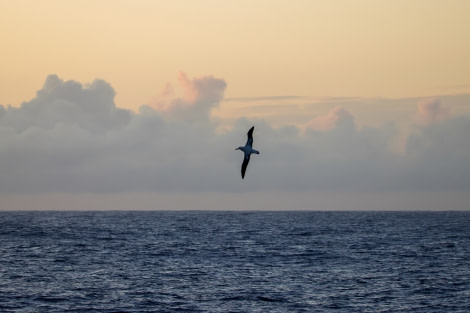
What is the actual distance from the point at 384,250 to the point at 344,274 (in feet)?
87.3

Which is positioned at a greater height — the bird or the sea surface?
the bird

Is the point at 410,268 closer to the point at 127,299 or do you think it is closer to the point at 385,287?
the point at 385,287

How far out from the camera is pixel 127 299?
50938 millimetres

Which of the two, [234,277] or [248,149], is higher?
[248,149]

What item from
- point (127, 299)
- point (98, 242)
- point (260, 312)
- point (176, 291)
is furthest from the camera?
point (98, 242)

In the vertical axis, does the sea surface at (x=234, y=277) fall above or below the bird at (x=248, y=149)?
below

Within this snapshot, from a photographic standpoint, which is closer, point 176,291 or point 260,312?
point 260,312

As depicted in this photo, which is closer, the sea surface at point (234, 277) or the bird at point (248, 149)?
the bird at point (248, 149)

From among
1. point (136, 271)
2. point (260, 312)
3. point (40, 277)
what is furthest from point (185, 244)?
point (260, 312)

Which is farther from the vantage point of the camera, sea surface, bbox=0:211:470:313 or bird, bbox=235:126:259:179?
sea surface, bbox=0:211:470:313

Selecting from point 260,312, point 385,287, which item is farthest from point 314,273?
point 260,312

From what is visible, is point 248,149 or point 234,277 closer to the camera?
point 248,149

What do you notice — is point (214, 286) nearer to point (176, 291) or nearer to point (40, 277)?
point (176, 291)

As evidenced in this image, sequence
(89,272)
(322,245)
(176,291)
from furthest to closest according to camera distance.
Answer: (322,245), (89,272), (176,291)
